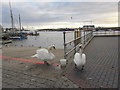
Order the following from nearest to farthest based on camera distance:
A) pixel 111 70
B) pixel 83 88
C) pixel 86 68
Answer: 1. pixel 83 88
2. pixel 111 70
3. pixel 86 68

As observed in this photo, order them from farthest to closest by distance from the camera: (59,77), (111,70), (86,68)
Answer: (86,68)
(111,70)
(59,77)

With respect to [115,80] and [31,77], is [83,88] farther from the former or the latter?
[31,77]

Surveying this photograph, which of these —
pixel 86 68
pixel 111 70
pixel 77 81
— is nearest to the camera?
pixel 77 81

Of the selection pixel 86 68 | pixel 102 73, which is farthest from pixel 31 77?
pixel 102 73

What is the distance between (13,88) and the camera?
3.48 m

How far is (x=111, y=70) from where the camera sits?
4.48 meters

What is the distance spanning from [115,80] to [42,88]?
2.10m

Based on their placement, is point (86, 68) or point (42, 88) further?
point (86, 68)

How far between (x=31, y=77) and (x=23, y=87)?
627mm

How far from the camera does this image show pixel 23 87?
11.5 ft

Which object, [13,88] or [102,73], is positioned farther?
[102,73]

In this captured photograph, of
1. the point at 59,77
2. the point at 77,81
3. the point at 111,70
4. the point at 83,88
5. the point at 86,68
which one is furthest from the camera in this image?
the point at 86,68

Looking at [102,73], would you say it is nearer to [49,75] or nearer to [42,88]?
[49,75]

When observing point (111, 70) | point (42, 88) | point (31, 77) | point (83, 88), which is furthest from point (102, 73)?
point (31, 77)
